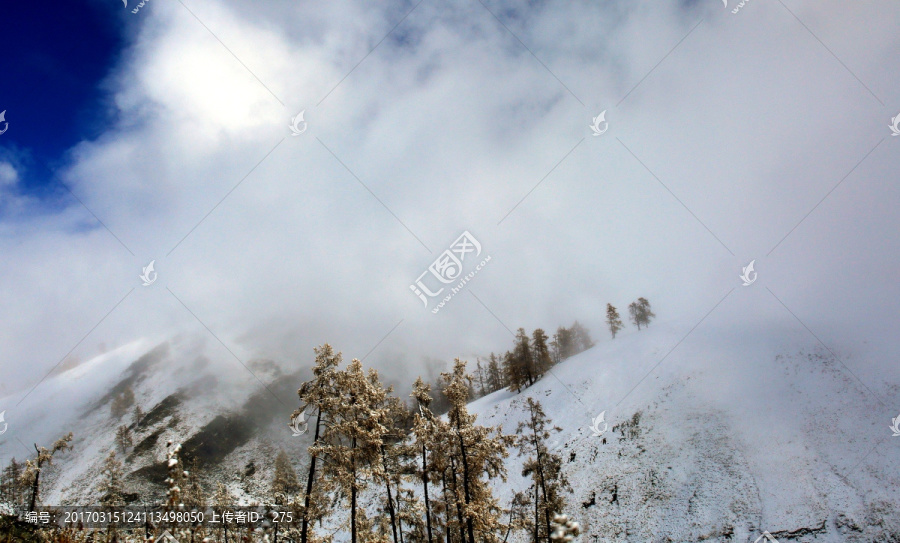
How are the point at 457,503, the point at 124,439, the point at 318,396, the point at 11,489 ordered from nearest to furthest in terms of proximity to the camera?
1. the point at 318,396
2. the point at 457,503
3. the point at 11,489
4. the point at 124,439

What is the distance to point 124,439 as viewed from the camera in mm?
83062

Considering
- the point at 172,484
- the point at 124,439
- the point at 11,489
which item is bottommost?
the point at 172,484

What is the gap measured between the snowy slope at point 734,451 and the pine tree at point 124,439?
8885 centimetres

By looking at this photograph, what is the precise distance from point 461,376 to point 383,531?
29.1 feet

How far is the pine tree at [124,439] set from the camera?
81875 millimetres

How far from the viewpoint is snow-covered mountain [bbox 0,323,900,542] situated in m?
29.0

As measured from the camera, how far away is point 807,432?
34781 mm

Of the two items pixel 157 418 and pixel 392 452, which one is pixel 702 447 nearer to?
pixel 392 452

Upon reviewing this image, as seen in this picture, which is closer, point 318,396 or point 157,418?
point 318,396

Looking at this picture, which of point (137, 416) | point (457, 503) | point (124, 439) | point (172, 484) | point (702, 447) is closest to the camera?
point (172, 484)

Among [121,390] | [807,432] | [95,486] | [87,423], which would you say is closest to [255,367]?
[121,390]

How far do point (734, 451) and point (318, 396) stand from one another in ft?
134

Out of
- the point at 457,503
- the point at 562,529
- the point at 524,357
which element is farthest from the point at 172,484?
the point at 524,357

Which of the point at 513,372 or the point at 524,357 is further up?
the point at 524,357
